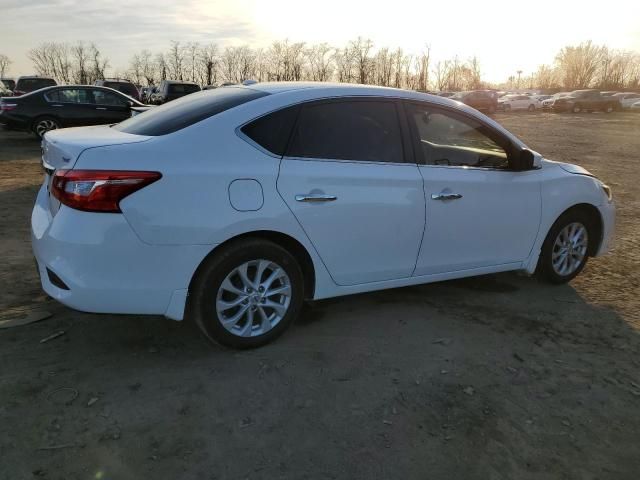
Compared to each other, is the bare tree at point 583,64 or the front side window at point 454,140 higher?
the bare tree at point 583,64

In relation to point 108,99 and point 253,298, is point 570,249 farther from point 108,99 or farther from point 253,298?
point 108,99

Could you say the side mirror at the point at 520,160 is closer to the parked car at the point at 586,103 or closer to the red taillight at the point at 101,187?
the red taillight at the point at 101,187

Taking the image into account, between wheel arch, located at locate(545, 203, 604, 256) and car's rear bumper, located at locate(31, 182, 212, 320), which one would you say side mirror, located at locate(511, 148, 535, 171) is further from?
car's rear bumper, located at locate(31, 182, 212, 320)

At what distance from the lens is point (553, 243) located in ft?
15.3

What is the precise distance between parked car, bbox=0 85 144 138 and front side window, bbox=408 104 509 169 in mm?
11524

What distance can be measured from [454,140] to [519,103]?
48.3m

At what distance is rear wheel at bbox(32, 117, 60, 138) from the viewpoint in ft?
46.8

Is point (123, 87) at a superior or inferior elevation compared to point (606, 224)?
superior

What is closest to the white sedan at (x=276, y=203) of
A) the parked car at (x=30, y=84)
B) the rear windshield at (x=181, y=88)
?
the rear windshield at (x=181, y=88)

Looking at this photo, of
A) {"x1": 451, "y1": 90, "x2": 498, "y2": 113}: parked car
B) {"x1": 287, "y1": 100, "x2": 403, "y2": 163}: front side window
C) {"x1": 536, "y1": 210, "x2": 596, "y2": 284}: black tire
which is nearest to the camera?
{"x1": 287, "y1": 100, "x2": 403, "y2": 163}: front side window

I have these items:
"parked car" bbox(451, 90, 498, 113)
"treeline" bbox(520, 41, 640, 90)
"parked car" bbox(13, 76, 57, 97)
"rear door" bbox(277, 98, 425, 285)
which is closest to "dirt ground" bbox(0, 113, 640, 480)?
"rear door" bbox(277, 98, 425, 285)

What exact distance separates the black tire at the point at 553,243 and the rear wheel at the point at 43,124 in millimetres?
13479

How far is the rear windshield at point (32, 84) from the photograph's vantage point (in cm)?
2228

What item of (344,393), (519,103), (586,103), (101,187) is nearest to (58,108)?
(101,187)
